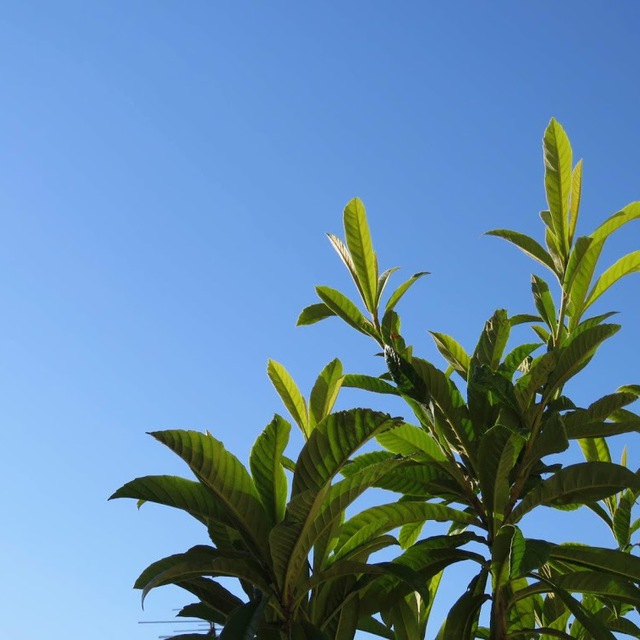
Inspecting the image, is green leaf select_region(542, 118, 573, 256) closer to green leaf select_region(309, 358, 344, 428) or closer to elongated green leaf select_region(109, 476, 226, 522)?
green leaf select_region(309, 358, 344, 428)

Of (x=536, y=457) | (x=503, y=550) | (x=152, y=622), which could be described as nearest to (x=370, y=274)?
(x=536, y=457)

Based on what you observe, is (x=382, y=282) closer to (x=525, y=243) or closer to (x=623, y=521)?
(x=525, y=243)

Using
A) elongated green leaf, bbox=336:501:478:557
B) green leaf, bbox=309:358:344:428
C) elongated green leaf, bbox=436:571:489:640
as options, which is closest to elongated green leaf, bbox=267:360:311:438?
green leaf, bbox=309:358:344:428

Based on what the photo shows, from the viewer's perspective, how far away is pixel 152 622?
471 centimetres

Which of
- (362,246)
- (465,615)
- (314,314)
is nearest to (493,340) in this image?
(362,246)

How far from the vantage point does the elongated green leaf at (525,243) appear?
10.9 feet

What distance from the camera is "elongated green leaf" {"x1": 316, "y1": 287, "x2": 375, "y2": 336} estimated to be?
10.6 ft

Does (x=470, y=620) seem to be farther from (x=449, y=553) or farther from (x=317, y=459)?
(x=317, y=459)

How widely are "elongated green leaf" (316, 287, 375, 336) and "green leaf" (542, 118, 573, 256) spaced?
0.78 metres

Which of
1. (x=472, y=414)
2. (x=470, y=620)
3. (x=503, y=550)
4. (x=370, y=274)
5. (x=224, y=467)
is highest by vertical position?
(x=370, y=274)

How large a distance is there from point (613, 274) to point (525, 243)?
342 mm

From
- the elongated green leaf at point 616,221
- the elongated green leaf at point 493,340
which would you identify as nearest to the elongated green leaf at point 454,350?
the elongated green leaf at point 493,340

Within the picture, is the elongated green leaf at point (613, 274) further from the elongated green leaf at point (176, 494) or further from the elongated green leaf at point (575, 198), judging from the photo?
the elongated green leaf at point (176, 494)

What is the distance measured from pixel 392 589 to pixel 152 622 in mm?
2358
